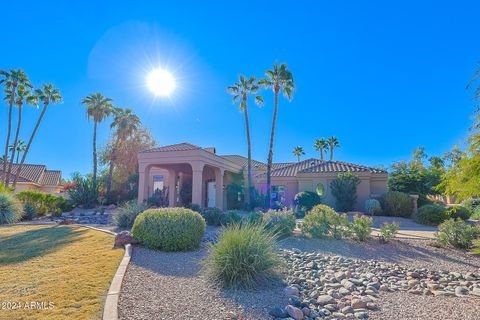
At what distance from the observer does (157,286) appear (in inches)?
192

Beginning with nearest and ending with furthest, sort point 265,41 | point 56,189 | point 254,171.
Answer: point 265,41 → point 254,171 → point 56,189

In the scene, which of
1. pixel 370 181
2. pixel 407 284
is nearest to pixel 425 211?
pixel 370 181

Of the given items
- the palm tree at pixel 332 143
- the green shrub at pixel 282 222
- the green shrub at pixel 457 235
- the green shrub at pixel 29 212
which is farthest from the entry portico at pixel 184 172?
the palm tree at pixel 332 143

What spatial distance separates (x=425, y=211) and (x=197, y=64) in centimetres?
1494

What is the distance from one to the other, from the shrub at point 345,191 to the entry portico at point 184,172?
8.51m

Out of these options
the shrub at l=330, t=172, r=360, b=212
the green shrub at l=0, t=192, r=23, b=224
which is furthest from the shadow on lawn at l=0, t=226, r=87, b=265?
the shrub at l=330, t=172, r=360, b=212

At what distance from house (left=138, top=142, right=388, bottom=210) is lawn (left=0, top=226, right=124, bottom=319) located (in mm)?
8996

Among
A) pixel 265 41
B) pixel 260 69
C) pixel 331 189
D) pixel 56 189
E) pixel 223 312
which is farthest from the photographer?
pixel 56 189

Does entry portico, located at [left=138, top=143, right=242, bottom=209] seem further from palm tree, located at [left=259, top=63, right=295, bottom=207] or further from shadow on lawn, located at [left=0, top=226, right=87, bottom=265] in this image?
shadow on lawn, located at [left=0, top=226, right=87, bottom=265]

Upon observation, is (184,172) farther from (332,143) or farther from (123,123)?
(332,143)

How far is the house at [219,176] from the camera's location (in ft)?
58.1

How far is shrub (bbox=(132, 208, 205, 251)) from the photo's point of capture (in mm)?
7629

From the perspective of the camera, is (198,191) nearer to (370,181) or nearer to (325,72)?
(325,72)

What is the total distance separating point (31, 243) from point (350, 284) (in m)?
8.87
